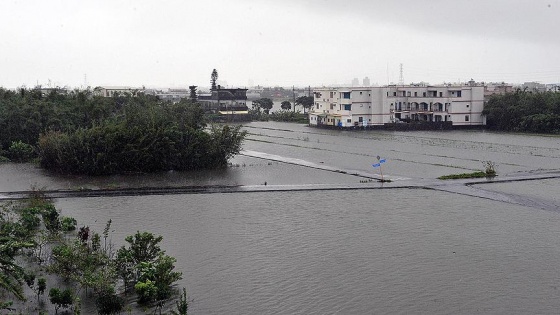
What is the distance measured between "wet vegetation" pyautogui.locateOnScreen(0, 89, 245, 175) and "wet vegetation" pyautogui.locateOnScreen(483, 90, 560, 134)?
21.5 m

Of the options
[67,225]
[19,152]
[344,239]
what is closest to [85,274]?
[67,225]

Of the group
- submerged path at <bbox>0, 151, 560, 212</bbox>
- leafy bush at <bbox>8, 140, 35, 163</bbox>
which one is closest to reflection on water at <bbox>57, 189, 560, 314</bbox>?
submerged path at <bbox>0, 151, 560, 212</bbox>

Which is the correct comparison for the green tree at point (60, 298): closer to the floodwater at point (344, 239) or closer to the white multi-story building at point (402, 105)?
the floodwater at point (344, 239)

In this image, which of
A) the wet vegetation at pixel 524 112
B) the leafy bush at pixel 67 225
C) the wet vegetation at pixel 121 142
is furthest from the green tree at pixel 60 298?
the wet vegetation at pixel 524 112

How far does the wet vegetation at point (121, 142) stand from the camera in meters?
22.0

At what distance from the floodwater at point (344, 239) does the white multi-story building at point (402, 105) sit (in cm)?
1943

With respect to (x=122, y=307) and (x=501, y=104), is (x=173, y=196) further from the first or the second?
(x=501, y=104)

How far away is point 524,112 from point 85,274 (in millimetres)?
35178

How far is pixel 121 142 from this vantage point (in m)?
22.2

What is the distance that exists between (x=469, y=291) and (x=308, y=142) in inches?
992

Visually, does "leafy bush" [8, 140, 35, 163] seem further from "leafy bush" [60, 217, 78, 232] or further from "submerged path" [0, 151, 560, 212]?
"leafy bush" [60, 217, 78, 232]

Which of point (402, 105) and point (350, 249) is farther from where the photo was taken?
point (402, 105)

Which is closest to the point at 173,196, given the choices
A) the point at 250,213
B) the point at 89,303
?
the point at 250,213

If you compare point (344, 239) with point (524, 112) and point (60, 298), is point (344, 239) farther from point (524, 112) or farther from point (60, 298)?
point (524, 112)
